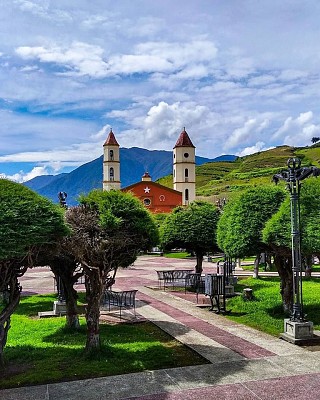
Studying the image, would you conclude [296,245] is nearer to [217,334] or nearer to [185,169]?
[217,334]

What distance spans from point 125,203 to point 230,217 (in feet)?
19.4

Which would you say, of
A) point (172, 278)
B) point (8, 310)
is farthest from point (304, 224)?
point (172, 278)

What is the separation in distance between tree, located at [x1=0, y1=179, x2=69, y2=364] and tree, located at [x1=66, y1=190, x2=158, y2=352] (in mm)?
808

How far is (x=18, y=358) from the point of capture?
32.8 ft

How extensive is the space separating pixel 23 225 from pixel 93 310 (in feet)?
10.6

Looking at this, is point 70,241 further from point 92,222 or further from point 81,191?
point 81,191

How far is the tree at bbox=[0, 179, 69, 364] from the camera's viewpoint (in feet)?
24.7

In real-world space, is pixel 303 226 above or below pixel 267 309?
Result: above

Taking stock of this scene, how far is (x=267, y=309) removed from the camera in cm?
1530

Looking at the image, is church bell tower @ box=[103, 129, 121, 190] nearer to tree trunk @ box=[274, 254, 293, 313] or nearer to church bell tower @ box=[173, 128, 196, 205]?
church bell tower @ box=[173, 128, 196, 205]

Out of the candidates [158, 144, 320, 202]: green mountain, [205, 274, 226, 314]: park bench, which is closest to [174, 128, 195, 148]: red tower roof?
[158, 144, 320, 202]: green mountain

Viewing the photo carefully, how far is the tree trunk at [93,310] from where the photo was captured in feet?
32.3

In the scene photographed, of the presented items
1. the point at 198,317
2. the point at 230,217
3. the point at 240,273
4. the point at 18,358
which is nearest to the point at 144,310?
the point at 198,317

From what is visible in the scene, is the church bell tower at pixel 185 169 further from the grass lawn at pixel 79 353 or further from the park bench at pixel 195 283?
the grass lawn at pixel 79 353
